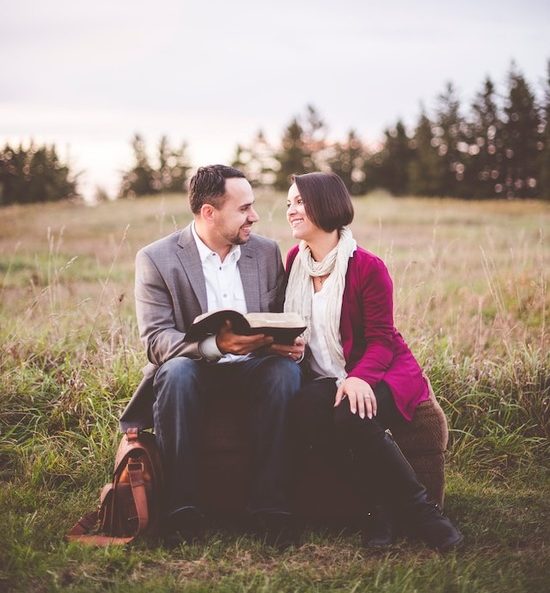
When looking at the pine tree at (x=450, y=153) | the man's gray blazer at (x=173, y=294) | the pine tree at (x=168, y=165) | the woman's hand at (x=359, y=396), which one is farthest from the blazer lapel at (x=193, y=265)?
the pine tree at (x=168, y=165)

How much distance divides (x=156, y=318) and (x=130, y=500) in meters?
0.88

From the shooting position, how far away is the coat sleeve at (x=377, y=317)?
3154 mm

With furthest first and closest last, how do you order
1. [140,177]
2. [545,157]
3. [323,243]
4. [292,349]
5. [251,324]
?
[140,177]
[545,157]
[323,243]
[292,349]
[251,324]

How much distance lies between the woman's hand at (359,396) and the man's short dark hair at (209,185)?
1.21m

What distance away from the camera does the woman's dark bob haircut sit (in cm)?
332

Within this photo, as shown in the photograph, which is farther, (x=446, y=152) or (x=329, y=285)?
(x=446, y=152)

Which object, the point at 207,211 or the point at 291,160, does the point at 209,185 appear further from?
the point at 291,160

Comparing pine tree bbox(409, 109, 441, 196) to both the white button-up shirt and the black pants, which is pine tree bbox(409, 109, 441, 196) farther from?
the black pants

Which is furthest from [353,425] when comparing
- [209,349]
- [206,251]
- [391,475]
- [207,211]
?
[207,211]

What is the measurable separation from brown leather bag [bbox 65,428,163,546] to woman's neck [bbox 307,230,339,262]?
1256 mm

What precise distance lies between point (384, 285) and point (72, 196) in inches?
1511

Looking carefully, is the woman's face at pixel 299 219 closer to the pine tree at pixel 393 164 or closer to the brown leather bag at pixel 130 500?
the brown leather bag at pixel 130 500

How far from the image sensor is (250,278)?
3605mm

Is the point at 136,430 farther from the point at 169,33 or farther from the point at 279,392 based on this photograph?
the point at 169,33
